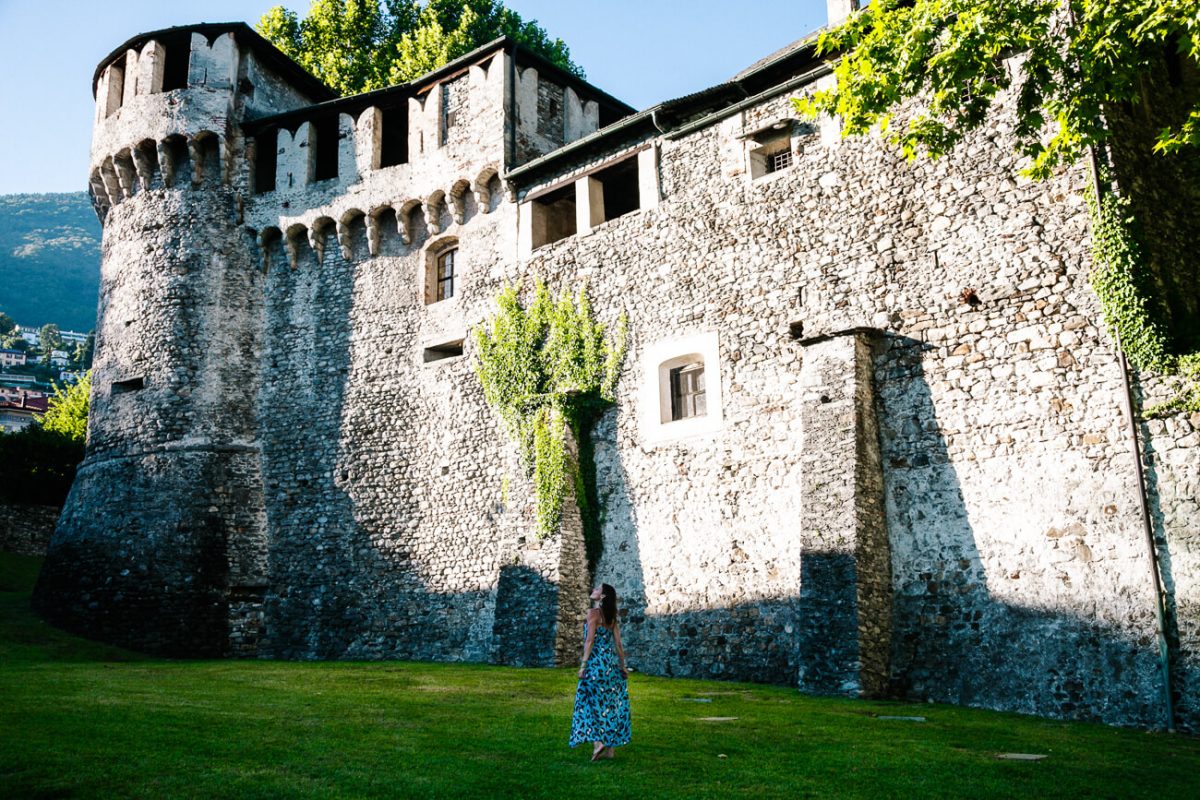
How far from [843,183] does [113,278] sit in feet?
58.8

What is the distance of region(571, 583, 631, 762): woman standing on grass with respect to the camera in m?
7.97

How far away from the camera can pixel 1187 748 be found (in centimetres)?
928

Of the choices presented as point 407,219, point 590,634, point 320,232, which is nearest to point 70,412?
point 320,232

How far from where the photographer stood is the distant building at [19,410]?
80.2 meters

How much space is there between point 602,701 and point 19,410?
87.3m

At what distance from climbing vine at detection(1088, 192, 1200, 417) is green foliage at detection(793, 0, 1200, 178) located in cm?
124

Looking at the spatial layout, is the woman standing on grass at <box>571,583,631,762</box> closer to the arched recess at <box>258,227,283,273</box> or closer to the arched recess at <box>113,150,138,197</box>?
the arched recess at <box>258,227,283,273</box>

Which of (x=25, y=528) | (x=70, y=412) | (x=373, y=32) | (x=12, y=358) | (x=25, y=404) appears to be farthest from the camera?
(x=12, y=358)

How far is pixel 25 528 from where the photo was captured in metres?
28.1

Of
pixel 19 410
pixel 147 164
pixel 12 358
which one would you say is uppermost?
pixel 12 358

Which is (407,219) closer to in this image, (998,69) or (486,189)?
(486,189)

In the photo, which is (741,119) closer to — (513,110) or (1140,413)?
(513,110)

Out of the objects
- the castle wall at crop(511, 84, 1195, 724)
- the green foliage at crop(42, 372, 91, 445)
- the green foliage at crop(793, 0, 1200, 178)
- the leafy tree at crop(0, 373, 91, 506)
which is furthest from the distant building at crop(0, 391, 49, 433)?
the green foliage at crop(793, 0, 1200, 178)

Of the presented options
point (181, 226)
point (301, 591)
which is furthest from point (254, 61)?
point (301, 591)
